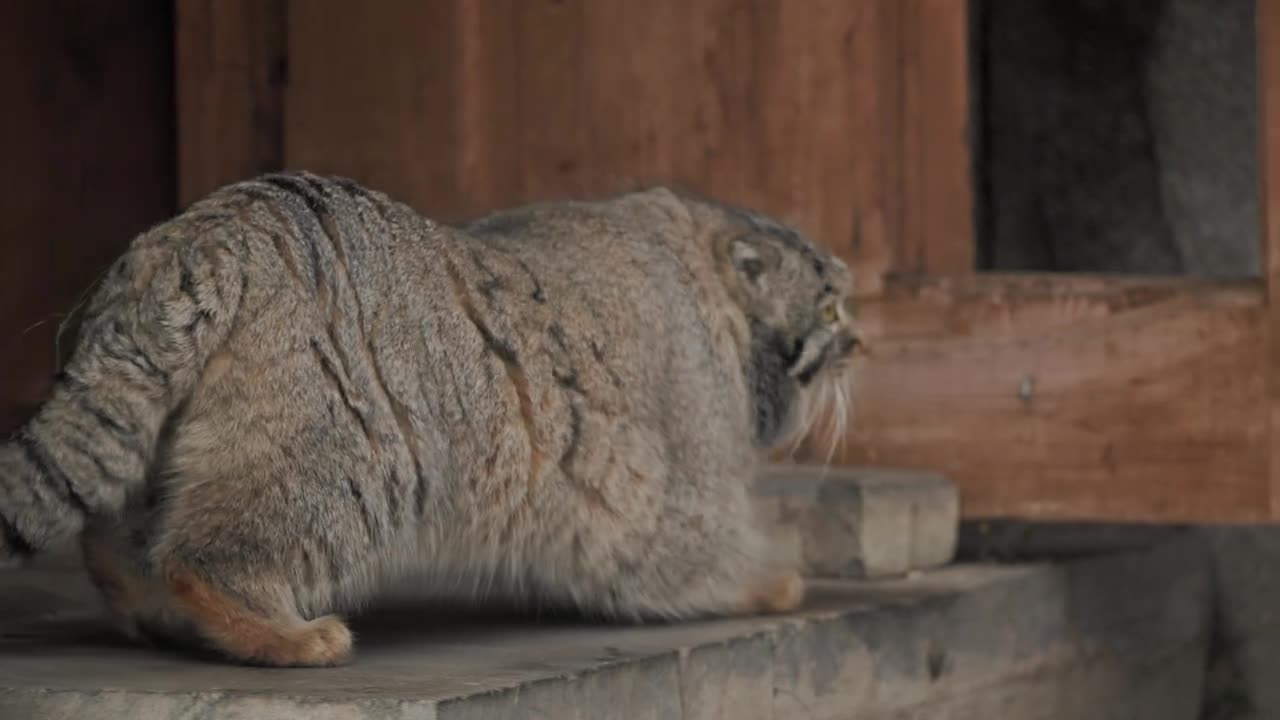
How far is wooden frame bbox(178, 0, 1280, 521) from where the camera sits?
5402 millimetres

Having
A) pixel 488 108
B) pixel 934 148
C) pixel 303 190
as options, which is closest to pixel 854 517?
pixel 934 148

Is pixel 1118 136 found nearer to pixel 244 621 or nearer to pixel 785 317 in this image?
pixel 785 317

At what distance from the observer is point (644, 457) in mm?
4281

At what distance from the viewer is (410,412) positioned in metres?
3.79

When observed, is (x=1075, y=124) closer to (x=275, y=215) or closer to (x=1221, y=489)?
(x=1221, y=489)

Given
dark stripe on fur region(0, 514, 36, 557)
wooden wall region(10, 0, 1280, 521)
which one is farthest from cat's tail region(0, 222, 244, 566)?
wooden wall region(10, 0, 1280, 521)

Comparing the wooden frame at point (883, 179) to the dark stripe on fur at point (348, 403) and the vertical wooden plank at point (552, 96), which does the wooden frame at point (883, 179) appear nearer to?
the vertical wooden plank at point (552, 96)

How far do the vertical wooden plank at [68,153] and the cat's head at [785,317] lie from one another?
2866 millimetres

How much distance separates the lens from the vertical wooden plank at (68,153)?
22.7ft

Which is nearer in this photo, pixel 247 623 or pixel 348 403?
pixel 247 623

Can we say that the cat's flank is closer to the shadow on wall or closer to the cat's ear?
the cat's ear

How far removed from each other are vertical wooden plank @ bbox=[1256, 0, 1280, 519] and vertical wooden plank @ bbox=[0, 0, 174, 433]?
3.68 metres

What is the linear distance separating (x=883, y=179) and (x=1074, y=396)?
74 centimetres

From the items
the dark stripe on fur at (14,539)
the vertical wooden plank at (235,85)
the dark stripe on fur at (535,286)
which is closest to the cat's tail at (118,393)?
the dark stripe on fur at (14,539)
